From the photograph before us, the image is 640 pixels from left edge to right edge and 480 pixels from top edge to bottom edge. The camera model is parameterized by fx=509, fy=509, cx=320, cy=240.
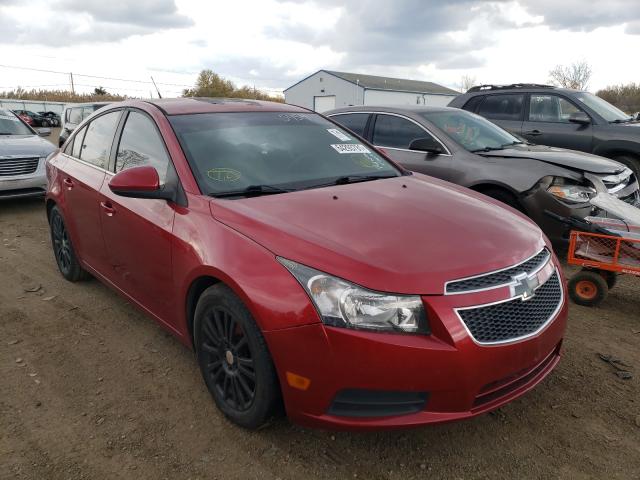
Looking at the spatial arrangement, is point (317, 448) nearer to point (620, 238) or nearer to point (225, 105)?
point (225, 105)

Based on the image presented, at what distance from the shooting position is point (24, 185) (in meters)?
7.83

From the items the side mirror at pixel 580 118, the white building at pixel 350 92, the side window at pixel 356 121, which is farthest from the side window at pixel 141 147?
the white building at pixel 350 92

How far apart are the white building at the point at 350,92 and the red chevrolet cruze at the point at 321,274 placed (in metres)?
39.3

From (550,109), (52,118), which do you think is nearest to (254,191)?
(550,109)

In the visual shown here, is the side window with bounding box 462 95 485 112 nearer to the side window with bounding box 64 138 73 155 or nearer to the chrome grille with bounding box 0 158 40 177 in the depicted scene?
the side window with bounding box 64 138 73 155

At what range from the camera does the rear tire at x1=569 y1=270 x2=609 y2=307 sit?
160 inches

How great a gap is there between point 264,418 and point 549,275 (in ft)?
5.13

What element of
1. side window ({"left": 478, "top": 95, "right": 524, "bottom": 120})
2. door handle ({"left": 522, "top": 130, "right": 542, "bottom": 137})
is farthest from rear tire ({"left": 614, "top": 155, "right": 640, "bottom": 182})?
side window ({"left": 478, "top": 95, "right": 524, "bottom": 120})

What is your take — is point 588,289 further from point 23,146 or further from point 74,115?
point 74,115

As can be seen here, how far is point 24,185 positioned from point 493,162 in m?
6.84

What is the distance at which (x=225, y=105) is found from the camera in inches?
142

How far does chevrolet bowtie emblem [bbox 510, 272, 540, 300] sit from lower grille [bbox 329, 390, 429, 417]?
2.01 ft

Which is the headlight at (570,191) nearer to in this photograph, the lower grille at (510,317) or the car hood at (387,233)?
the car hood at (387,233)

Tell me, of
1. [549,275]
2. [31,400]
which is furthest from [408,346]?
[31,400]
